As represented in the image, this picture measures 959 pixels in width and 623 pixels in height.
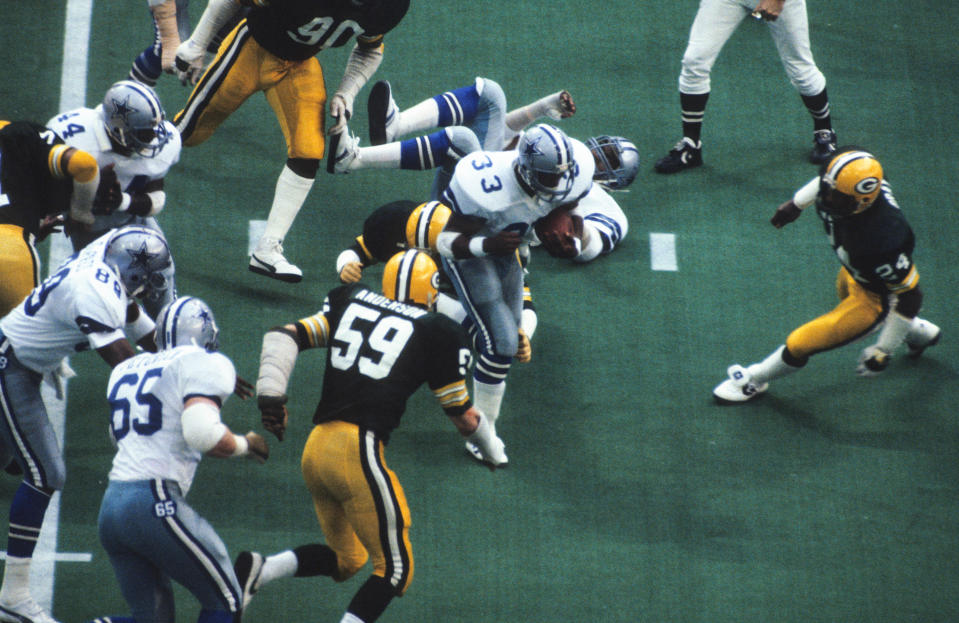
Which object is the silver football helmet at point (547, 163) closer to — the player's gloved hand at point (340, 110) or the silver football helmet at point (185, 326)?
the player's gloved hand at point (340, 110)

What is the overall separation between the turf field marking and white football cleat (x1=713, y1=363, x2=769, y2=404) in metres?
1.02

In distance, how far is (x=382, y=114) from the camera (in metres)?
7.48

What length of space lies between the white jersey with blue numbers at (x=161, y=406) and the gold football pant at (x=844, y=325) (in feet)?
10.2

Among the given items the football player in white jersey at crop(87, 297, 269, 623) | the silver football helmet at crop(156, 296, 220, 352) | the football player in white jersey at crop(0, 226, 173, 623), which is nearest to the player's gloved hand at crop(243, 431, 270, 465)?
the football player in white jersey at crop(87, 297, 269, 623)

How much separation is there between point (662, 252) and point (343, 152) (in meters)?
2.01

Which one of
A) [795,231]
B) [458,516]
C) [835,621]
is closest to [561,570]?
[458,516]

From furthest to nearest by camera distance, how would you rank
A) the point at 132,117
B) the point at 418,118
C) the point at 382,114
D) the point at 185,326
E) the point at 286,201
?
1. the point at 418,118
2. the point at 382,114
3. the point at 286,201
4. the point at 132,117
5. the point at 185,326

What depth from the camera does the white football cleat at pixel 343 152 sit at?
7238 mm

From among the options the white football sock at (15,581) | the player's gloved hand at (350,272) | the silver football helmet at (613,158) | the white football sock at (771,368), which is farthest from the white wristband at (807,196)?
the white football sock at (15,581)

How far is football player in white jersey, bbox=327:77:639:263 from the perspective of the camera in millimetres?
7246

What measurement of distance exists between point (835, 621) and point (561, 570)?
4.11 feet

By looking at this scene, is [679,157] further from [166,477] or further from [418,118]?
[166,477]

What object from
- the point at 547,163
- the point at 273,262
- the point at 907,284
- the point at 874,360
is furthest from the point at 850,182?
the point at 273,262

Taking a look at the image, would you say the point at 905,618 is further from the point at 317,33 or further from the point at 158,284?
the point at 317,33
